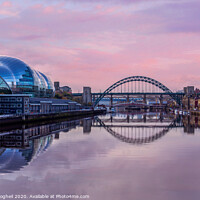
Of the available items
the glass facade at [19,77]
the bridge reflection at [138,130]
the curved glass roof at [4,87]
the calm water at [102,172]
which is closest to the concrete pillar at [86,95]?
the glass facade at [19,77]

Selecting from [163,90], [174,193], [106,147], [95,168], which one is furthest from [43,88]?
[163,90]

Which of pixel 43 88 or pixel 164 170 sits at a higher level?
pixel 43 88

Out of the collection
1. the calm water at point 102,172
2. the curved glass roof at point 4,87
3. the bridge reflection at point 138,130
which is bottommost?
the bridge reflection at point 138,130

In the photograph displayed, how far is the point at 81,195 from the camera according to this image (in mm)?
15094

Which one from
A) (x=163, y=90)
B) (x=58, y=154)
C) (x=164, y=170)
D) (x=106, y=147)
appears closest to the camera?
(x=164, y=170)

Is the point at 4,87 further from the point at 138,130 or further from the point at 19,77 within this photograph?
the point at 138,130

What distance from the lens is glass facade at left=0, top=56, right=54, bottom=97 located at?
83.6m

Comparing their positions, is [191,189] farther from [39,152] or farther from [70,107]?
[70,107]

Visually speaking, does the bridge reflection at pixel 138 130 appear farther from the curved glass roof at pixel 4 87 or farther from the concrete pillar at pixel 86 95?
the concrete pillar at pixel 86 95

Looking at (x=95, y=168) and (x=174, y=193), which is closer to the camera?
(x=174, y=193)

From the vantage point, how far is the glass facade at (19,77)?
83.6m

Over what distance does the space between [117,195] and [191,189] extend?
3.79 metres

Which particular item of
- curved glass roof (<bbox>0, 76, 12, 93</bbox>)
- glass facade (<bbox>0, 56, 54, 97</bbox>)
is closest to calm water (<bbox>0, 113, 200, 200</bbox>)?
curved glass roof (<bbox>0, 76, 12, 93</bbox>)

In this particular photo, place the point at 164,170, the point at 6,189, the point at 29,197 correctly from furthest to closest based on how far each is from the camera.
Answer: the point at 164,170, the point at 6,189, the point at 29,197
